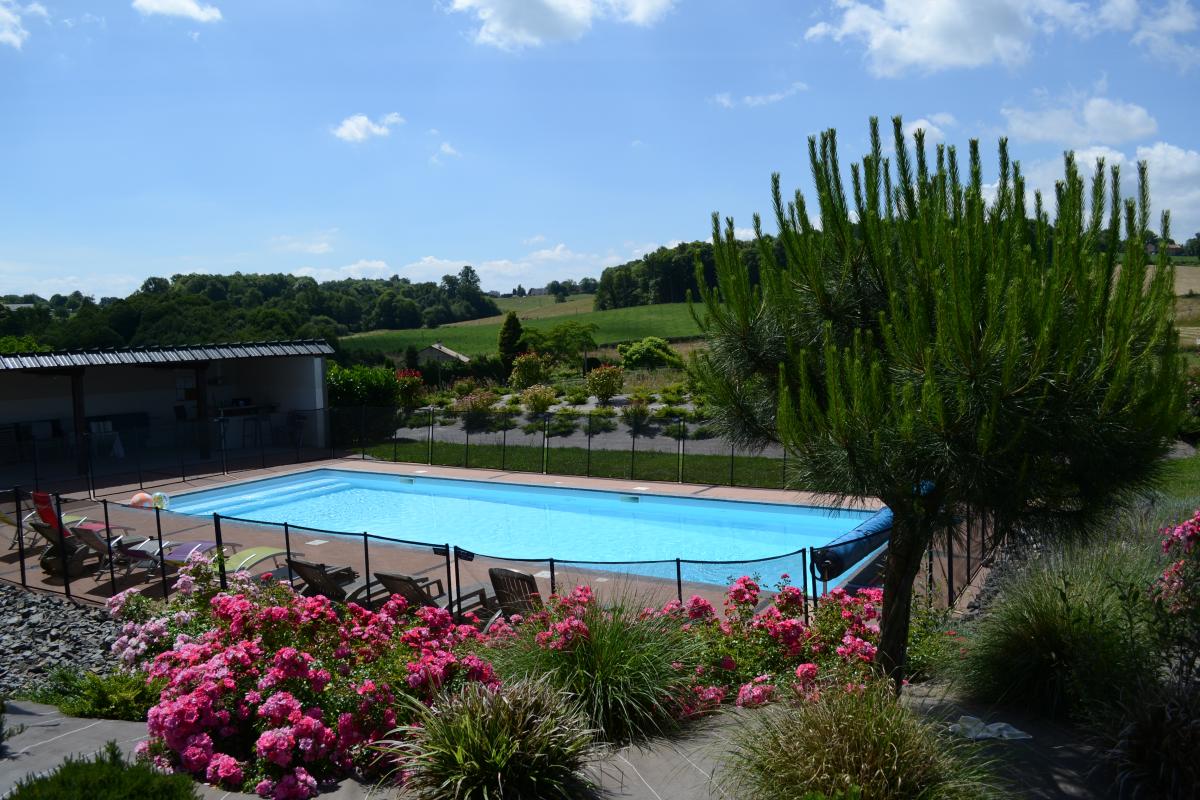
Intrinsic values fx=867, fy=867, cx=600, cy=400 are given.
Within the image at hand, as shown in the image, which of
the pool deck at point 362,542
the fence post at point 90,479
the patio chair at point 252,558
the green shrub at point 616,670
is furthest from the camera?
the fence post at point 90,479

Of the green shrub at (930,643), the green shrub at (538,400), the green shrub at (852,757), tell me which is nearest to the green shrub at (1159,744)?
the green shrub at (852,757)

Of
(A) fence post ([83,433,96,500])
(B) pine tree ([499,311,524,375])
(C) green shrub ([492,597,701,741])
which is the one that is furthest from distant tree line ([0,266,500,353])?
(C) green shrub ([492,597,701,741])

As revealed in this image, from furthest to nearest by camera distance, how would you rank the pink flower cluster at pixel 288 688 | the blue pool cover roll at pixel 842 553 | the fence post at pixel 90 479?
the fence post at pixel 90 479, the blue pool cover roll at pixel 842 553, the pink flower cluster at pixel 288 688

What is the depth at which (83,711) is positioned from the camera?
6273mm

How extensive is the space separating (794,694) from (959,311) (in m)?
2.27

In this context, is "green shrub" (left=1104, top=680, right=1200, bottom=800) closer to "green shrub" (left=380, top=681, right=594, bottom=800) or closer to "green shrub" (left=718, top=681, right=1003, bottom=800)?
"green shrub" (left=718, top=681, right=1003, bottom=800)

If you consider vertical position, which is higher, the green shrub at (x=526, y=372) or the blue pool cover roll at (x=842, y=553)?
the green shrub at (x=526, y=372)

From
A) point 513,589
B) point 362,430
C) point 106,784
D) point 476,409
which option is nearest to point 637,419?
point 476,409

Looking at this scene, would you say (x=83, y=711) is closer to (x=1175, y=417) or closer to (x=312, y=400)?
(x=1175, y=417)

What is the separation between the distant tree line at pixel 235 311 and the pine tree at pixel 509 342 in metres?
14.2

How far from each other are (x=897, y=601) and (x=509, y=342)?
35918mm

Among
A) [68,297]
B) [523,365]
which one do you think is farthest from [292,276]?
[523,365]

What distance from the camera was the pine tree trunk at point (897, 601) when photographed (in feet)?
17.9

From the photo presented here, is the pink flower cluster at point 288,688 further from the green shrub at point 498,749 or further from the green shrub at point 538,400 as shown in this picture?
the green shrub at point 538,400
